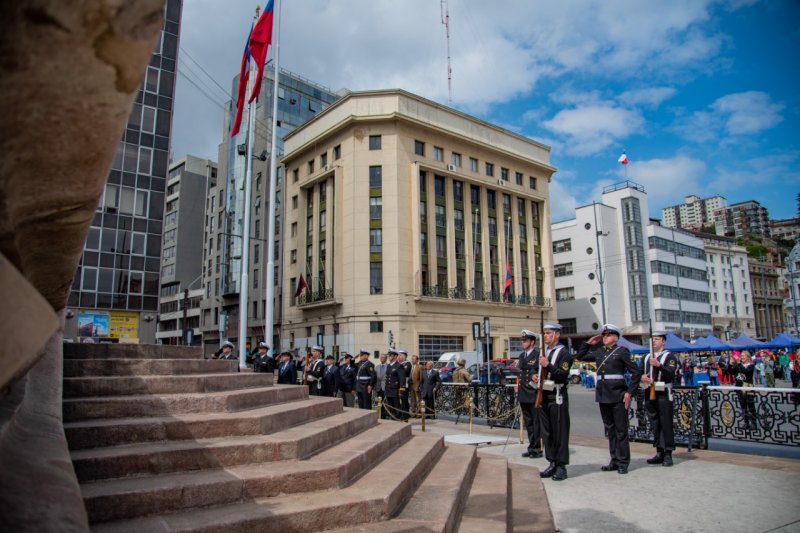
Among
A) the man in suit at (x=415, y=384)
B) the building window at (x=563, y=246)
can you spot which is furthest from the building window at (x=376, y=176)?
the building window at (x=563, y=246)

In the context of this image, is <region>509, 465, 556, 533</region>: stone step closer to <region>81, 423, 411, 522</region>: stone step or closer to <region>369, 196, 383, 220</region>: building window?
<region>81, 423, 411, 522</region>: stone step

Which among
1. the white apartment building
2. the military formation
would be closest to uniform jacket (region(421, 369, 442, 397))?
the military formation

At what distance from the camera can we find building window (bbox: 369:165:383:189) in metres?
39.1

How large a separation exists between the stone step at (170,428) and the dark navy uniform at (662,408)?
6.03 m

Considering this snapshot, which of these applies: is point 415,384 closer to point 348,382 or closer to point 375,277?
point 348,382

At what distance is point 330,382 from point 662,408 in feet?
31.9

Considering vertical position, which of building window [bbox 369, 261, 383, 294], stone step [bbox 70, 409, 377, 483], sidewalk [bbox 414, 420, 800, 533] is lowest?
sidewalk [bbox 414, 420, 800, 533]

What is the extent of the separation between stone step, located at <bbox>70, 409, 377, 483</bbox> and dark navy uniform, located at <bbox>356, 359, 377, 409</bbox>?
1014 cm

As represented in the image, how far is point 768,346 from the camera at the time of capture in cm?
2617

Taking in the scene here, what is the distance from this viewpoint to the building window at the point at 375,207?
38781mm

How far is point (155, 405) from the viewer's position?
4734mm

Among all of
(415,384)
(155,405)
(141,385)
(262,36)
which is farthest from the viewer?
(415,384)

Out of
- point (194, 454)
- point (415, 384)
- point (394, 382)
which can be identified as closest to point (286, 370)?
point (394, 382)

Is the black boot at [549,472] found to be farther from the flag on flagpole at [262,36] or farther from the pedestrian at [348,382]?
the flag on flagpole at [262,36]
